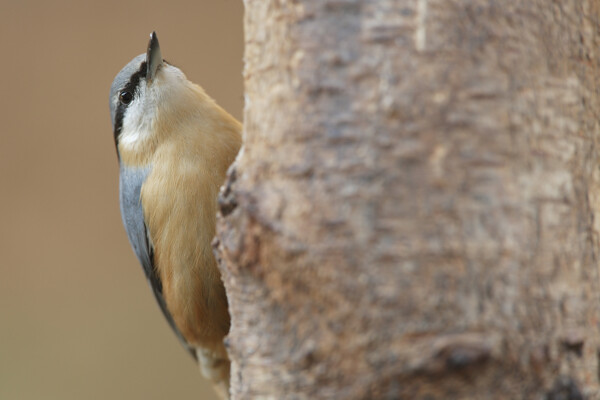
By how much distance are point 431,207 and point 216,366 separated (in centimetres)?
150

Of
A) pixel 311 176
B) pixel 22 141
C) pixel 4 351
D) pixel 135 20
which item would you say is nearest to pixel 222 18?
pixel 135 20

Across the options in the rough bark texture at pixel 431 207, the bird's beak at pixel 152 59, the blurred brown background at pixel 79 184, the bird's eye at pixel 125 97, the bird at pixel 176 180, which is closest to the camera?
the rough bark texture at pixel 431 207

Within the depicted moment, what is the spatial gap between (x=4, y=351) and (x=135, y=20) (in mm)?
1954

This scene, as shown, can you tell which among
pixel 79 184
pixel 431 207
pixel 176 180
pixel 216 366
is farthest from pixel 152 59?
pixel 79 184

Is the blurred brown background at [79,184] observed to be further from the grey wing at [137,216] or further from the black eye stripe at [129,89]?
the grey wing at [137,216]

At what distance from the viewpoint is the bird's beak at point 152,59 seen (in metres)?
1.91

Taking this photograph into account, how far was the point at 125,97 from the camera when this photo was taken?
2037 mm

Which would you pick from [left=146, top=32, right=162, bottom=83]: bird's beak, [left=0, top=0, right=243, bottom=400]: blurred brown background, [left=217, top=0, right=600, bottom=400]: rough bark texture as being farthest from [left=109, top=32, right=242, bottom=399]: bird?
[left=0, top=0, right=243, bottom=400]: blurred brown background

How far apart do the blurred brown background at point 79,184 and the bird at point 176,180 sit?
1.56m

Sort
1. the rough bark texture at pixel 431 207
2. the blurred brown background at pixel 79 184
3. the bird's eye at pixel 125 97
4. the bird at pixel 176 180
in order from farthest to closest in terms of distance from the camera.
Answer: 1. the blurred brown background at pixel 79 184
2. the bird's eye at pixel 125 97
3. the bird at pixel 176 180
4. the rough bark texture at pixel 431 207

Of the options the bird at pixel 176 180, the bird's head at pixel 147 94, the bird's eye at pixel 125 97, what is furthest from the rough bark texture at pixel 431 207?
the bird's eye at pixel 125 97

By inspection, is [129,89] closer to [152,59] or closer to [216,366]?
[152,59]

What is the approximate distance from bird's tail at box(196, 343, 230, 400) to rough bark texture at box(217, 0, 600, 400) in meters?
1.19

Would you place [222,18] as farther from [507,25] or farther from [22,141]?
[507,25]
